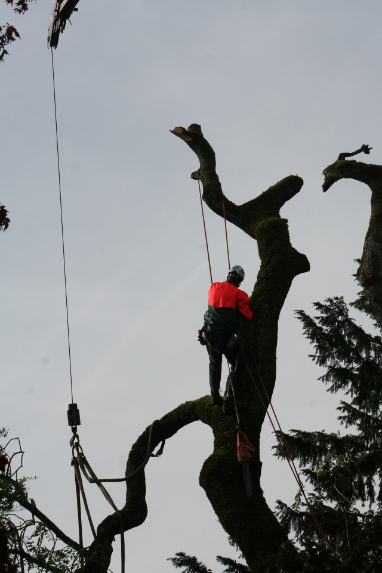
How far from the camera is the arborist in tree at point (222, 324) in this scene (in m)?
6.77

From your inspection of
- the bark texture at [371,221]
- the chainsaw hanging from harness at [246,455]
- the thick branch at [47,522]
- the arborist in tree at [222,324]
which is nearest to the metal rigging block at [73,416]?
the thick branch at [47,522]

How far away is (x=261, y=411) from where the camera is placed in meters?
6.57

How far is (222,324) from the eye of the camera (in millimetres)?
6785

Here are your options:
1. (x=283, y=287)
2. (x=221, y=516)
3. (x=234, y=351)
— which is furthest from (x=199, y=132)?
(x=221, y=516)

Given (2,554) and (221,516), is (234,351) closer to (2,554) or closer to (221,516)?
(221,516)

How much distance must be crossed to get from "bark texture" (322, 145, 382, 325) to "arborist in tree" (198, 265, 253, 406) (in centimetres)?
154

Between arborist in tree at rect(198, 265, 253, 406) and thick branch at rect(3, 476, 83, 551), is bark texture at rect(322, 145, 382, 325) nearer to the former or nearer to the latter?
arborist in tree at rect(198, 265, 253, 406)

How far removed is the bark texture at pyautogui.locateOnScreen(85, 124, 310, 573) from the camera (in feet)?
18.0

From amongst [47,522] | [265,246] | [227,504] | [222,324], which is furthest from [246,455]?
[265,246]

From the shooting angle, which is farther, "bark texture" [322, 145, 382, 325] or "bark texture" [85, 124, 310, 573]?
"bark texture" [322, 145, 382, 325]

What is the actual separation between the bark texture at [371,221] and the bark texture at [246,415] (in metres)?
0.62

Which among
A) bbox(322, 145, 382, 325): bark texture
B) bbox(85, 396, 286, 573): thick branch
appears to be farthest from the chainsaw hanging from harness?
bbox(322, 145, 382, 325): bark texture

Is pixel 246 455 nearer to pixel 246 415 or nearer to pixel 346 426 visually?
pixel 246 415

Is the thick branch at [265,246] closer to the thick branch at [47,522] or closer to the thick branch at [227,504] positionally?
the thick branch at [227,504]
